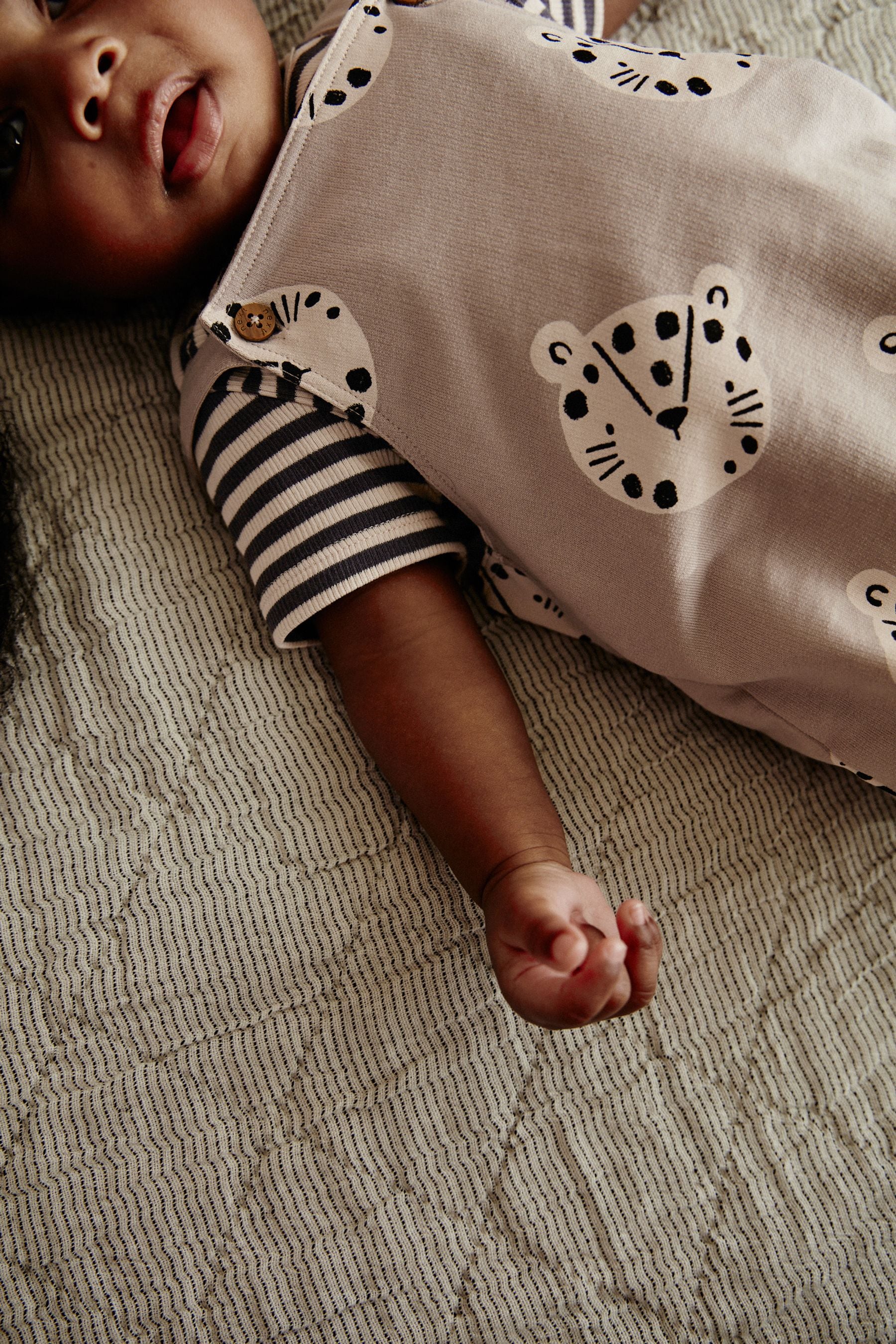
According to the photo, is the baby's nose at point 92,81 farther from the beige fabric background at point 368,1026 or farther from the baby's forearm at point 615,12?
the baby's forearm at point 615,12

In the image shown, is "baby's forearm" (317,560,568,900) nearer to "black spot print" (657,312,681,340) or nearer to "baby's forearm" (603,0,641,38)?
"black spot print" (657,312,681,340)

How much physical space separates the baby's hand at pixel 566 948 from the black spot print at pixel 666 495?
256mm

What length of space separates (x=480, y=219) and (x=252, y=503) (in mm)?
261

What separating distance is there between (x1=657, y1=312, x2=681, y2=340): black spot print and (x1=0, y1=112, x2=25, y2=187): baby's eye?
48 centimetres

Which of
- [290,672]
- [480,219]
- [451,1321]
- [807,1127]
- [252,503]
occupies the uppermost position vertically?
[480,219]

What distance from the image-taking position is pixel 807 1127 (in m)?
0.64

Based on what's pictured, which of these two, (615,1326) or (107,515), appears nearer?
(615,1326)

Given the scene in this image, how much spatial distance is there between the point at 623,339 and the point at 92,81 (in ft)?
1.34

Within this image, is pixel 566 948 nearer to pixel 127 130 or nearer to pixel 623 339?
pixel 623 339

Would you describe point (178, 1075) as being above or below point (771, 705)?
below

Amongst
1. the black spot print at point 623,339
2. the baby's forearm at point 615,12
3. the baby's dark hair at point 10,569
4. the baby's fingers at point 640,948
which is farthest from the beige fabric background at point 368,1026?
the baby's forearm at point 615,12

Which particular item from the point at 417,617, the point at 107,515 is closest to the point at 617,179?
the point at 417,617

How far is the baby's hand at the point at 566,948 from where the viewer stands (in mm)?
520

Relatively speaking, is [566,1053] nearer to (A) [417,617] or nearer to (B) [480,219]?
(A) [417,617]
